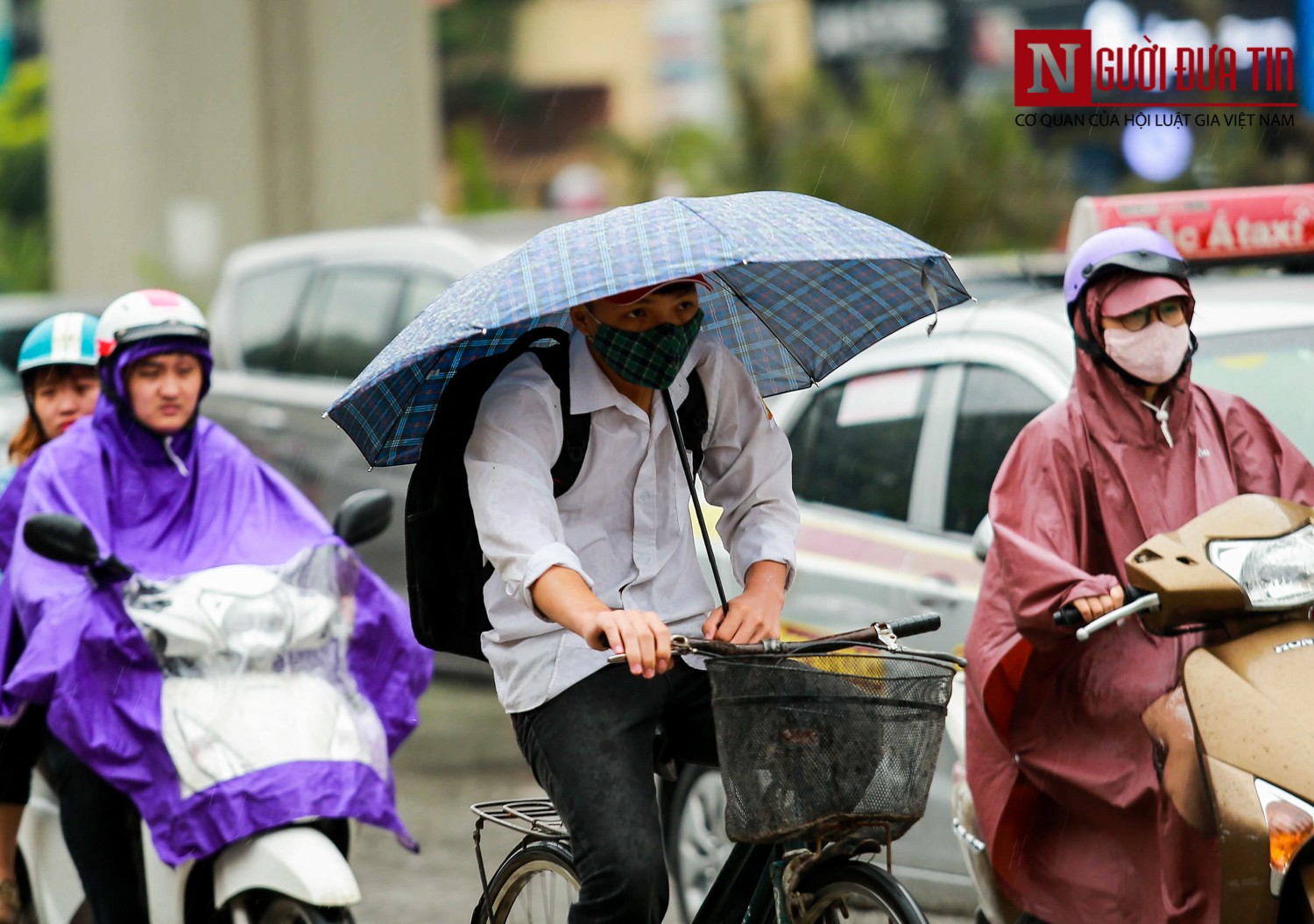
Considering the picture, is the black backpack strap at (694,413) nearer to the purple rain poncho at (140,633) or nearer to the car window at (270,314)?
the purple rain poncho at (140,633)

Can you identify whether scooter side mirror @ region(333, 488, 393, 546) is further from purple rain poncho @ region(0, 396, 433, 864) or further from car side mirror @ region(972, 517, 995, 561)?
car side mirror @ region(972, 517, 995, 561)

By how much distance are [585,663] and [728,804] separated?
0.48 m

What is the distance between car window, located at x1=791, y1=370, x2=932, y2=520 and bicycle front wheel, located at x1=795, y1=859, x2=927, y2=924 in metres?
2.22

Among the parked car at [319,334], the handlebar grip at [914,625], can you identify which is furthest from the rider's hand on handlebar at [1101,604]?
the parked car at [319,334]

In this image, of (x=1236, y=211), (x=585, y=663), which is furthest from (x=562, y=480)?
(x=1236, y=211)

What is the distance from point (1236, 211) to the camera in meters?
5.45

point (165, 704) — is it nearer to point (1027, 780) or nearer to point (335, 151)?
point (1027, 780)

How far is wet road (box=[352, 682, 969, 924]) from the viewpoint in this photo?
21.1ft

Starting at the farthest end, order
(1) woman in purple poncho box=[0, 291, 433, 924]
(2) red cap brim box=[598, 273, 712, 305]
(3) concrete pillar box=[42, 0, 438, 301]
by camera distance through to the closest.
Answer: (3) concrete pillar box=[42, 0, 438, 301] → (1) woman in purple poncho box=[0, 291, 433, 924] → (2) red cap brim box=[598, 273, 712, 305]

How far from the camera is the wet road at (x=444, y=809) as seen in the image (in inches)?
253

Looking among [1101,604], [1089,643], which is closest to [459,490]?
[1101,604]

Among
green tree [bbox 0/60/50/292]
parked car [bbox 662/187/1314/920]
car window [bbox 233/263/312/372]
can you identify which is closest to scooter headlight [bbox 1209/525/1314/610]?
parked car [bbox 662/187/1314/920]

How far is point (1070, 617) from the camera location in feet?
12.6

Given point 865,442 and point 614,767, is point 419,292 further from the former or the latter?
point 614,767
